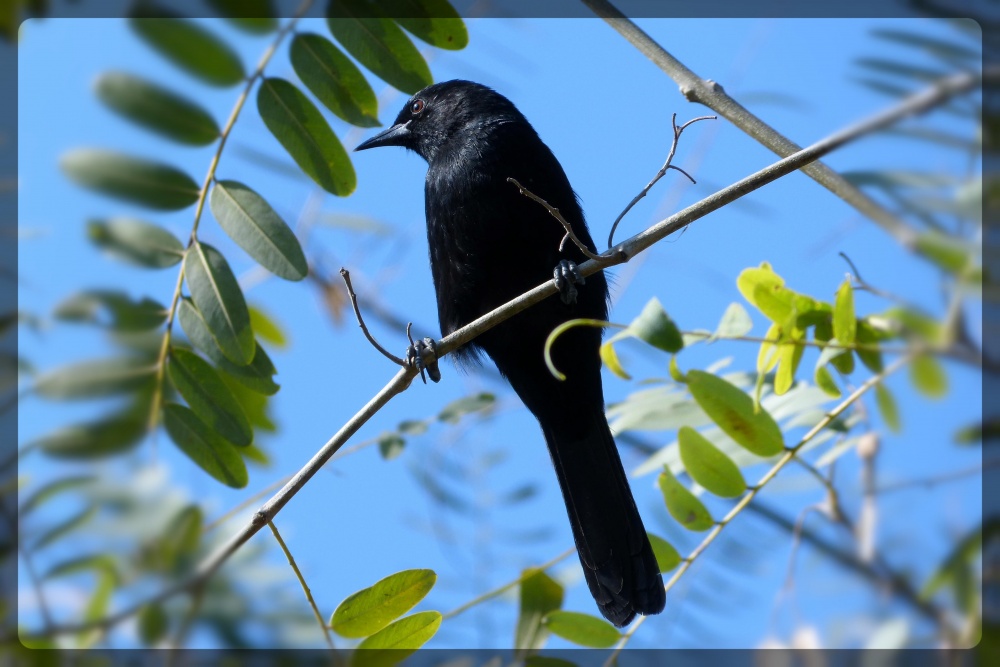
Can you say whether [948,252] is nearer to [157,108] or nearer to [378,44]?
[378,44]

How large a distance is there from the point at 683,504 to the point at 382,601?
0.91 meters

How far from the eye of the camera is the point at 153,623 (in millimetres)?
1988

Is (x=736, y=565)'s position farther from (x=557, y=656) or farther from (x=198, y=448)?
(x=198, y=448)

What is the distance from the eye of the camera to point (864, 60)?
1997 millimetres

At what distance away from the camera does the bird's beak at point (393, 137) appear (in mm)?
4926

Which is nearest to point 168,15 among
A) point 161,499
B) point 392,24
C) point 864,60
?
point 392,24

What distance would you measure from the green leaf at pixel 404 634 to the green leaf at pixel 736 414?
3.08ft

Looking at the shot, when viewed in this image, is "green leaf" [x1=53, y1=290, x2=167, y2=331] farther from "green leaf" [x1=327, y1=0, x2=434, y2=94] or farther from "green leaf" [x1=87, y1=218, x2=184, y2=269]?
"green leaf" [x1=327, y1=0, x2=434, y2=94]

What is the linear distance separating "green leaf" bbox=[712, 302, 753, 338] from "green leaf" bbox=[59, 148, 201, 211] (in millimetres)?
1717

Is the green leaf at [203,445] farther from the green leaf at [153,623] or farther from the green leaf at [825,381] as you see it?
the green leaf at [825,381]

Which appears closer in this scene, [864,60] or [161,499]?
[864,60]

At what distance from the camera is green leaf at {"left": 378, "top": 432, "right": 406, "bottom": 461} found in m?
3.60

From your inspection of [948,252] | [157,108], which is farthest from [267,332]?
[948,252]

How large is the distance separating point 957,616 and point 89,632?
5.67 ft
